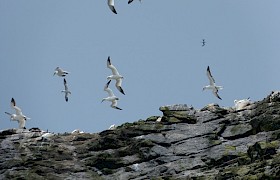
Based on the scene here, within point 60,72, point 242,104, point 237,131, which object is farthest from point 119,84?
point 237,131

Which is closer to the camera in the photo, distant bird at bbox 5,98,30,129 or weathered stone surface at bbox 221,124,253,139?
weathered stone surface at bbox 221,124,253,139

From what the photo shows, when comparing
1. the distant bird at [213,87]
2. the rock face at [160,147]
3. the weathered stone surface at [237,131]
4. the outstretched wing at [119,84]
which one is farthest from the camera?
the outstretched wing at [119,84]

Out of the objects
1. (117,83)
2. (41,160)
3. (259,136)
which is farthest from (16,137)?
(259,136)

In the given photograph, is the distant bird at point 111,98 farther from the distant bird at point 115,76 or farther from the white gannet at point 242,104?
the white gannet at point 242,104

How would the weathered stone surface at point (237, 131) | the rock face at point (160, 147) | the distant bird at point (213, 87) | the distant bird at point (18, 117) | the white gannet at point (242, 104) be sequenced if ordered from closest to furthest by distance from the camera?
the rock face at point (160, 147), the weathered stone surface at point (237, 131), the white gannet at point (242, 104), the distant bird at point (213, 87), the distant bird at point (18, 117)

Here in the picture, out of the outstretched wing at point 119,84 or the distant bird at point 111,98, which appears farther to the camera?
the distant bird at point 111,98

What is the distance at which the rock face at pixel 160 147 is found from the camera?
5366cm

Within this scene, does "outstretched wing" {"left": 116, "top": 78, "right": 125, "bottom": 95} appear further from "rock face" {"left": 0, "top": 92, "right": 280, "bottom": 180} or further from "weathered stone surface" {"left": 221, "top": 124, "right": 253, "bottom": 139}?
"weathered stone surface" {"left": 221, "top": 124, "right": 253, "bottom": 139}

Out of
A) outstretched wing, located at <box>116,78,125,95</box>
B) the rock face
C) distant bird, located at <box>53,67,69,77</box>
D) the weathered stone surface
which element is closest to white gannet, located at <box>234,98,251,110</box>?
the rock face

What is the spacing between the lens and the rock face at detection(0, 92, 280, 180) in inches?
2112

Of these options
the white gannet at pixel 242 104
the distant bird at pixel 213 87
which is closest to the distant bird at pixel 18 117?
the distant bird at pixel 213 87

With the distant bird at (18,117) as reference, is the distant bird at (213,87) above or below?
below

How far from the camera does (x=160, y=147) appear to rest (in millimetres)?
56656

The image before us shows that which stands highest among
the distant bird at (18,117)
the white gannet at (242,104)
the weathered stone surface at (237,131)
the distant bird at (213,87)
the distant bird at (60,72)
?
the distant bird at (60,72)
